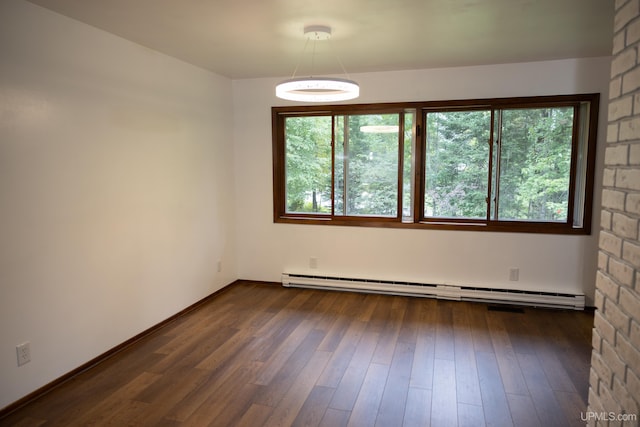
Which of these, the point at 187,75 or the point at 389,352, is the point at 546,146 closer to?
the point at 389,352

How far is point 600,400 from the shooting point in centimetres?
171

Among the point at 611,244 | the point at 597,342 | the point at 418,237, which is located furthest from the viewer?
the point at 418,237

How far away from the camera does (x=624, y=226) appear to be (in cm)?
152

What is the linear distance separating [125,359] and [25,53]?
7.20 ft

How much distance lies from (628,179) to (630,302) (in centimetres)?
45

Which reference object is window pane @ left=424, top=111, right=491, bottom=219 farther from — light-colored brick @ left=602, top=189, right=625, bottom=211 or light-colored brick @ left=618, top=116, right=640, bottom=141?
light-colored brick @ left=618, top=116, right=640, bottom=141

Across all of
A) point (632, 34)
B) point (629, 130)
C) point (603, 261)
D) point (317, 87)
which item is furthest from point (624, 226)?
point (317, 87)

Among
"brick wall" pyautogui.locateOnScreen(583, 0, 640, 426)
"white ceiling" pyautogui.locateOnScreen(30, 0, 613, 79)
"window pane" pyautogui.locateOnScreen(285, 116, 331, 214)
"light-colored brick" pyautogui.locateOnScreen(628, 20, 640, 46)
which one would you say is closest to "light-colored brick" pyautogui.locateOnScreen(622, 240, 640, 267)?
"brick wall" pyautogui.locateOnScreen(583, 0, 640, 426)

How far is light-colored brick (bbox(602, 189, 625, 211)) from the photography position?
154 cm

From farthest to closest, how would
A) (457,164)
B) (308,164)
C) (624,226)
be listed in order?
(308,164), (457,164), (624,226)

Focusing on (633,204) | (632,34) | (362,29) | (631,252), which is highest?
(362,29)

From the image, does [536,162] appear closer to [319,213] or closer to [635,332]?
[319,213]

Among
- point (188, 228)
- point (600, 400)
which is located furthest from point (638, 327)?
point (188, 228)

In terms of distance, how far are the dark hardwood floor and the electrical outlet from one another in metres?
0.27
